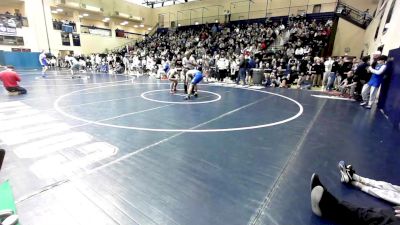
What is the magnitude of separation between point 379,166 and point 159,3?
39.8m

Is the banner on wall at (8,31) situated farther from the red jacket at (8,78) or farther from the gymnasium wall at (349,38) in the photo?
the gymnasium wall at (349,38)

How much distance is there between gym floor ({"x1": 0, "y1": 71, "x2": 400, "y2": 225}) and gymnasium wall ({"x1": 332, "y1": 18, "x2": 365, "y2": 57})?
49.7 ft

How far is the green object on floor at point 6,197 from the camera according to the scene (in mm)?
2157

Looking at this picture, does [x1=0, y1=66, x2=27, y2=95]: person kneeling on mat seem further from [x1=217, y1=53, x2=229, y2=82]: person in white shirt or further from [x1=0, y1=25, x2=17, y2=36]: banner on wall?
[x1=0, y1=25, x2=17, y2=36]: banner on wall

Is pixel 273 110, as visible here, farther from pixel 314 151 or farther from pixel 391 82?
pixel 391 82

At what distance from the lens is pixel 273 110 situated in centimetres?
659

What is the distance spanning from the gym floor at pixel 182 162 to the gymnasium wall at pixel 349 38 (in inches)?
596

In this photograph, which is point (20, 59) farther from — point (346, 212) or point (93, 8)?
point (346, 212)

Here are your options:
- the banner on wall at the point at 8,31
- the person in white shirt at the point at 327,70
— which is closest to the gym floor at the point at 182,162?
the person in white shirt at the point at 327,70

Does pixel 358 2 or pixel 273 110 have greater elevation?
pixel 358 2

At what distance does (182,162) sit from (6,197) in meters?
2.00

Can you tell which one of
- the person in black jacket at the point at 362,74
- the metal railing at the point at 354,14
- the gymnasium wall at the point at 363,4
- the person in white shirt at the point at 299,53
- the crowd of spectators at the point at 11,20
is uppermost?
the gymnasium wall at the point at 363,4

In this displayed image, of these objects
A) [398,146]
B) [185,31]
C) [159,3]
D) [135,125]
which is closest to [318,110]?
→ [398,146]

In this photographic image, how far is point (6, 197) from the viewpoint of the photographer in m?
2.31
